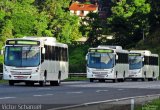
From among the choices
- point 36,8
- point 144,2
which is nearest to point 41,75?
point 144,2

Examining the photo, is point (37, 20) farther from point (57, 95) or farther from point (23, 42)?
point (57, 95)

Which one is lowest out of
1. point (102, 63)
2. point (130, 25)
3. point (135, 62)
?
point (135, 62)

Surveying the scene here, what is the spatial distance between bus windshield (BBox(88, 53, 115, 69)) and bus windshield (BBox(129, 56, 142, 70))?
48.8ft

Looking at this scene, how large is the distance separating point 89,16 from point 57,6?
45.1 feet

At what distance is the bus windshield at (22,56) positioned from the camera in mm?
41312

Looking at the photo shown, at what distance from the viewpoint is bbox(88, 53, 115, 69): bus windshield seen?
58.3m

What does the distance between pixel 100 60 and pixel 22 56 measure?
57.9ft

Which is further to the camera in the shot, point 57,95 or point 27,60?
point 27,60

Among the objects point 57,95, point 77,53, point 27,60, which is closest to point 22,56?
point 27,60

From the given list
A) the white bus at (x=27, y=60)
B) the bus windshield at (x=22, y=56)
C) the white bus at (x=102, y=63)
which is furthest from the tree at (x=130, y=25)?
the bus windshield at (x=22, y=56)

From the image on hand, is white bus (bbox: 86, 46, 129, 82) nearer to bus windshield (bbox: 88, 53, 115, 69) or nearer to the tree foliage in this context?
bus windshield (bbox: 88, 53, 115, 69)

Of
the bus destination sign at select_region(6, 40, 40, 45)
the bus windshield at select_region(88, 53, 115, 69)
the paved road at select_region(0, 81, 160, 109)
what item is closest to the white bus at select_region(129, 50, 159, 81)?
the bus windshield at select_region(88, 53, 115, 69)

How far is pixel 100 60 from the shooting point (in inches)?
2297

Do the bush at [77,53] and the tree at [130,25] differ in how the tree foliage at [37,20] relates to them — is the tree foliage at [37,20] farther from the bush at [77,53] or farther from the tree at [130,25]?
the tree at [130,25]
